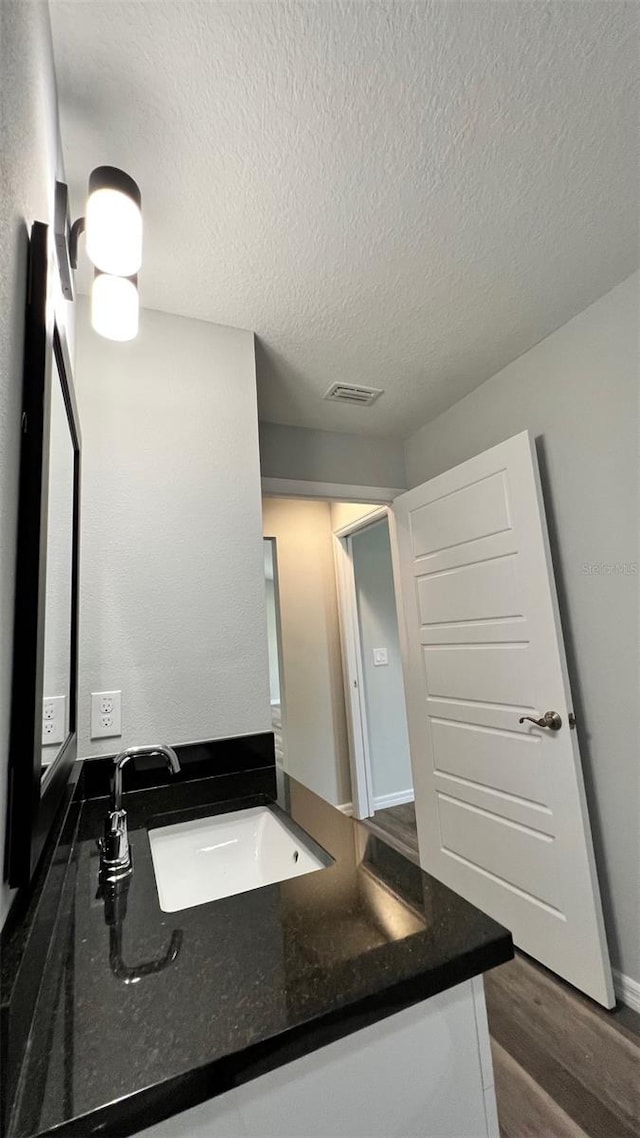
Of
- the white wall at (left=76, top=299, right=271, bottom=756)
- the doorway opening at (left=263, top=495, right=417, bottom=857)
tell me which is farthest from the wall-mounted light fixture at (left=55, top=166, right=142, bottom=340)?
the doorway opening at (left=263, top=495, right=417, bottom=857)

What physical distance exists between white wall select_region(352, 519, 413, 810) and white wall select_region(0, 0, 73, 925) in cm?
287

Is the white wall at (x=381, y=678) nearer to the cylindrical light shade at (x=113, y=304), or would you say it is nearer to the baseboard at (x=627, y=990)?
the baseboard at (x=627, y=990)

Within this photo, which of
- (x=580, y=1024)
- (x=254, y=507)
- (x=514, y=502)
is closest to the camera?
(x=580, y=1024)

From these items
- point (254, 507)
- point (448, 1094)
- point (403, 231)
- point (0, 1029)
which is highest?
point (403, 231)

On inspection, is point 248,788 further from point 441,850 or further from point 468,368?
point 468,368

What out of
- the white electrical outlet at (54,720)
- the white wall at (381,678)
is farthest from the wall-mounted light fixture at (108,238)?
the white wall at (381,678)

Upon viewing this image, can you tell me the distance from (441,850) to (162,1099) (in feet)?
7.08

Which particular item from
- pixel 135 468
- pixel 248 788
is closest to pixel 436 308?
pixel 135 468

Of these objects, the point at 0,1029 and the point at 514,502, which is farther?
the point at 514,502

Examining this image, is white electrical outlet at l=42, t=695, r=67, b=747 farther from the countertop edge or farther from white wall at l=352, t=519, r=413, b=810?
white wall at l=352, t=519, r=413, b=810

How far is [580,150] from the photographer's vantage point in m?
1.16

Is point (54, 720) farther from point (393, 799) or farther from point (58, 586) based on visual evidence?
point (393, 799)

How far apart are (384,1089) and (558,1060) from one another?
1.26 metres

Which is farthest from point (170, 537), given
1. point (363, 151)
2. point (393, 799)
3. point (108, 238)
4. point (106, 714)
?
point (393, 799)
